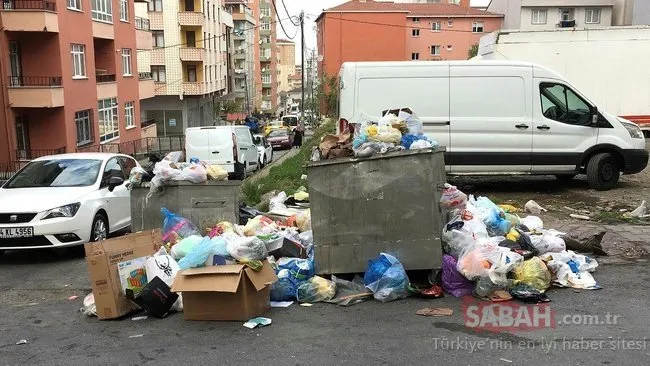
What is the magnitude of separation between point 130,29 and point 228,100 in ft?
118

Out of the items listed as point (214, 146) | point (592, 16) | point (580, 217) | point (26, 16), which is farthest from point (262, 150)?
point (592, 16)

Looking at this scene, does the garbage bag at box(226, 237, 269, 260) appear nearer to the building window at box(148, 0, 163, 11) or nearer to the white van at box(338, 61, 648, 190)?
the white van at box(338, 61, 648, 190)

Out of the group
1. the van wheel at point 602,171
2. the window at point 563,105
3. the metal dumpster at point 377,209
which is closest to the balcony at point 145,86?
the window at point 563,105

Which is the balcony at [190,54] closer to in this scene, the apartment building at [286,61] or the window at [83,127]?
the window at [83,127]

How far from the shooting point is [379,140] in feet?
18.8

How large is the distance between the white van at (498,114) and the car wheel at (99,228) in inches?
172

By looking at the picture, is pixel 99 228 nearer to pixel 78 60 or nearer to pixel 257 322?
pixel 257 322

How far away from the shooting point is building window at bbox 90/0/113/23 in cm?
2978

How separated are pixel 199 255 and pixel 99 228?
3.71 metres

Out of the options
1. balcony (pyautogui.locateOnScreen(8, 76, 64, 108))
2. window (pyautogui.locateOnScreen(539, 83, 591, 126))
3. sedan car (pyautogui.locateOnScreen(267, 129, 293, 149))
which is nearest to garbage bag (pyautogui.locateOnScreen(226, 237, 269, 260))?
window (pyautogui.locateOnScreen(539, 83, 591, 126))

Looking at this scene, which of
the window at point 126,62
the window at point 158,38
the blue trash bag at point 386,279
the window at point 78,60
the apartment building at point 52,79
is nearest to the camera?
the blue trash bag at point 386,279

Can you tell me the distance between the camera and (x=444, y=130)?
10656 millimetres

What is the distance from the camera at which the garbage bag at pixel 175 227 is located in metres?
6.73

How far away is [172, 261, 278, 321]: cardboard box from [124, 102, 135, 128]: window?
31411mm
